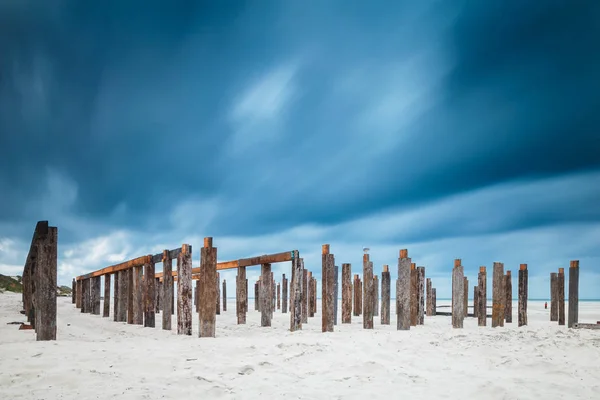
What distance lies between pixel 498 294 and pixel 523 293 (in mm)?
3038

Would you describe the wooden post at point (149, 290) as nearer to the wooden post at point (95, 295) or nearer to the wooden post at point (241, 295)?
the wooden post at point (241, 295)

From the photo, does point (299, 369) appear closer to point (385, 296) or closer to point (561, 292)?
point (385, 296)

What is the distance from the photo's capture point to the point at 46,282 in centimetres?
948

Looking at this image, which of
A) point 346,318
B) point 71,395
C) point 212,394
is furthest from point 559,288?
point 71,395

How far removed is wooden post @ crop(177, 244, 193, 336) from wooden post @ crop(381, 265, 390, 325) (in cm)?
744

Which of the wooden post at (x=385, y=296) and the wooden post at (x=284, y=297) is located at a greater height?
the wooden post at (x=385, y=296)

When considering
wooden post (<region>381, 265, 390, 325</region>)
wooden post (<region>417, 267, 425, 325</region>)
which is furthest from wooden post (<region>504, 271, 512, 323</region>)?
wooden post (<region>381, 265, 390, 325</region>)

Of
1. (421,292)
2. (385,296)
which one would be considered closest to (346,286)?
(385,296)

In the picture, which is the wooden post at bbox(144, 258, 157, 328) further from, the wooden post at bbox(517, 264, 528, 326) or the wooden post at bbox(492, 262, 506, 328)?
the wooden post at bbox(517, 264, 528, 326)

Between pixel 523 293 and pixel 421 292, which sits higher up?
pixel 421 292

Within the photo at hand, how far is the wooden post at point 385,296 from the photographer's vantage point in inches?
658

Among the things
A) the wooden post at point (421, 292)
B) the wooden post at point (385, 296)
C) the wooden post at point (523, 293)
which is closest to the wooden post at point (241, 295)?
the wooden post at point (385, 296)

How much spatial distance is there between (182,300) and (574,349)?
838cm

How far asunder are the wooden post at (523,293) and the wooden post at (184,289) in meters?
11.8
